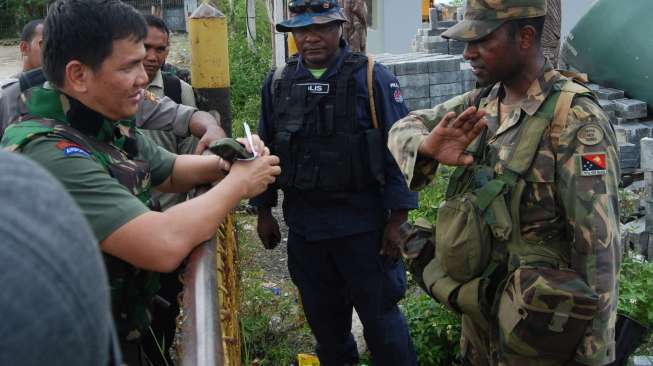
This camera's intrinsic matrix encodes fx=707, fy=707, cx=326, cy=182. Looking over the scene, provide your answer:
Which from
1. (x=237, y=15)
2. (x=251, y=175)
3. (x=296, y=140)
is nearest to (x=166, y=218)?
(x=251, y=175)

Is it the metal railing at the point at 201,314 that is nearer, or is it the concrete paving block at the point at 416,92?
the metal railing at the point at 201,314

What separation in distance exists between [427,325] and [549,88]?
5.96 ft

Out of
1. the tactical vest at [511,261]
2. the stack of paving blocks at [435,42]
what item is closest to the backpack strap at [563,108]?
the tactical vest at [511,261]

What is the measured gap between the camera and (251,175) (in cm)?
223

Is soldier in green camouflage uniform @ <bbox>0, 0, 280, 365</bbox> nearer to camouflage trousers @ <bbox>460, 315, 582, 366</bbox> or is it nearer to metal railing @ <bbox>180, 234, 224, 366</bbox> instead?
metal railing @ <bbox>180, 234, 224, 366</bbox>

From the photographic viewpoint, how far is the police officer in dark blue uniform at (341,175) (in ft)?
11.1

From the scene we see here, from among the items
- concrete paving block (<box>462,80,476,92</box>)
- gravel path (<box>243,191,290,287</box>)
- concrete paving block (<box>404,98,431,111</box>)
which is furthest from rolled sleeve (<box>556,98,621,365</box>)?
concrete paving block (<box>462,80,476,92</box>)

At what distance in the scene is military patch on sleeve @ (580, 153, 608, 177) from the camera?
2115 mm

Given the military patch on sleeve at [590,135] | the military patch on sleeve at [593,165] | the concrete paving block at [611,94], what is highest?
the military patch on sleeve at [590,135]

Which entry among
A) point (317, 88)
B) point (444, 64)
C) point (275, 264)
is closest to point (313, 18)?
point (317, 88)

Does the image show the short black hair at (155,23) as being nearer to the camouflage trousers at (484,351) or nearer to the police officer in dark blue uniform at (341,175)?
the police officer in dark blue uniform at (341,175)

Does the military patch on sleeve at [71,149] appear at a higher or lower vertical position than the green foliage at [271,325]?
higher

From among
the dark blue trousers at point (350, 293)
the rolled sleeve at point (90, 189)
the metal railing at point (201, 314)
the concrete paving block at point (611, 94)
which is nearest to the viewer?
the metal railing at point (201, 314)

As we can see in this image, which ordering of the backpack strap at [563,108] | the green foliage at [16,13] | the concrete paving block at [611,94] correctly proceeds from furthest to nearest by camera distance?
the green foliage at [16,13], the concrete paving block at [611,94], the backpack strap at [563,108]
